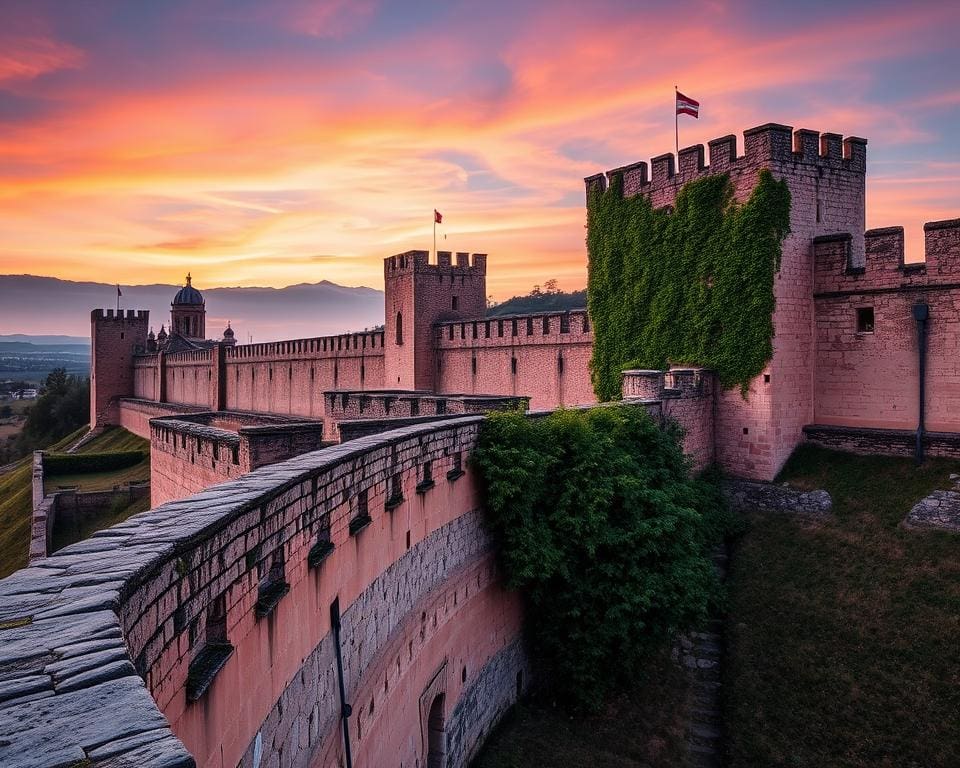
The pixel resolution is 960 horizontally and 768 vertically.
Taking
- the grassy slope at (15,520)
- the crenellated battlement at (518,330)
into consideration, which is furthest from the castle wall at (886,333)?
the grassy slope at (15,520)

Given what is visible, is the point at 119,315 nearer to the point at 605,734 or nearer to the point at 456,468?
the point at 456,468

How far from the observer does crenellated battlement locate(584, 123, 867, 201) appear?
64.3 ft

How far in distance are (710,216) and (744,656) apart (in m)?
12.1

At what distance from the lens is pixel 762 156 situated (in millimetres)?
19609

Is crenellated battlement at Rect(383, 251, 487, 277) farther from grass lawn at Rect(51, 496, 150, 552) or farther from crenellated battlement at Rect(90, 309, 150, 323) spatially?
crenellated battlement at Rect(90, 309, 150, 323)

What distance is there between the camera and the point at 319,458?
25.3 feet

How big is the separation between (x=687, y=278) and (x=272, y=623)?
1838 centimetres

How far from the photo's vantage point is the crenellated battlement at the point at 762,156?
64.3 feet

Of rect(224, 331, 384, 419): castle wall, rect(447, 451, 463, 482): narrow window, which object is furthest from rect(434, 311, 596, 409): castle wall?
rect(447, 451, 463, 482): narrow window

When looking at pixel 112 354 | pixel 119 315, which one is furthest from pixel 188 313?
pixel 112 354

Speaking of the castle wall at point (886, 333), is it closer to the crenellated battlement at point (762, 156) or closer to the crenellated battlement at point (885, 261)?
the crenellated battlement at point (885, 261)

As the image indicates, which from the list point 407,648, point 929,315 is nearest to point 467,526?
point 407,648

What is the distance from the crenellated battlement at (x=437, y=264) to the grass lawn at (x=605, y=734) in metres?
22.7

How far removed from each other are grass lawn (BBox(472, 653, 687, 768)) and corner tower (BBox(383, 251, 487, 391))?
20299 millimetres
